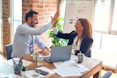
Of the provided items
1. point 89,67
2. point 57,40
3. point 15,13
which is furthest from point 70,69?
point 15,13

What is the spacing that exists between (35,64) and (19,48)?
73cm

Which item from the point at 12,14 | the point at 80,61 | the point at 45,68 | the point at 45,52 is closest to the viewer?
the point at 45,68

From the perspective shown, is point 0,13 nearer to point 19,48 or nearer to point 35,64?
point 19,48

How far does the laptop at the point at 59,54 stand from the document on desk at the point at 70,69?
0.09 m

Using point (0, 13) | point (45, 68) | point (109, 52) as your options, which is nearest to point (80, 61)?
point (45, 68)

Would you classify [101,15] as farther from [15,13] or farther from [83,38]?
[15,13]

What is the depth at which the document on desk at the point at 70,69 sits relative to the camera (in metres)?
2.10

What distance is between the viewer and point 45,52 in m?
2.80

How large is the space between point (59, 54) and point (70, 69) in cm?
27

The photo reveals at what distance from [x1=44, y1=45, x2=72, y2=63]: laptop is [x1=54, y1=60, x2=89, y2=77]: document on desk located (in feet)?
0.30

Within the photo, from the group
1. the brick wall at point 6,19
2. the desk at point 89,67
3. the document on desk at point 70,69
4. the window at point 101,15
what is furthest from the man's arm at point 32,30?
the brick wall at point 6,19

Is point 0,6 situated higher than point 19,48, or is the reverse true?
point 0,6

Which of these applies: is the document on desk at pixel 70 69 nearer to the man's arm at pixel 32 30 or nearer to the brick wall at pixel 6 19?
the man's arm at pixel 32 30

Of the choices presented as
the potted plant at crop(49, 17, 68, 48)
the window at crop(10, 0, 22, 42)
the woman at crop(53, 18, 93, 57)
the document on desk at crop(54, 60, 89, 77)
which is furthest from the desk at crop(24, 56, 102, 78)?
the window at crop(10, 0, 22, 42)
